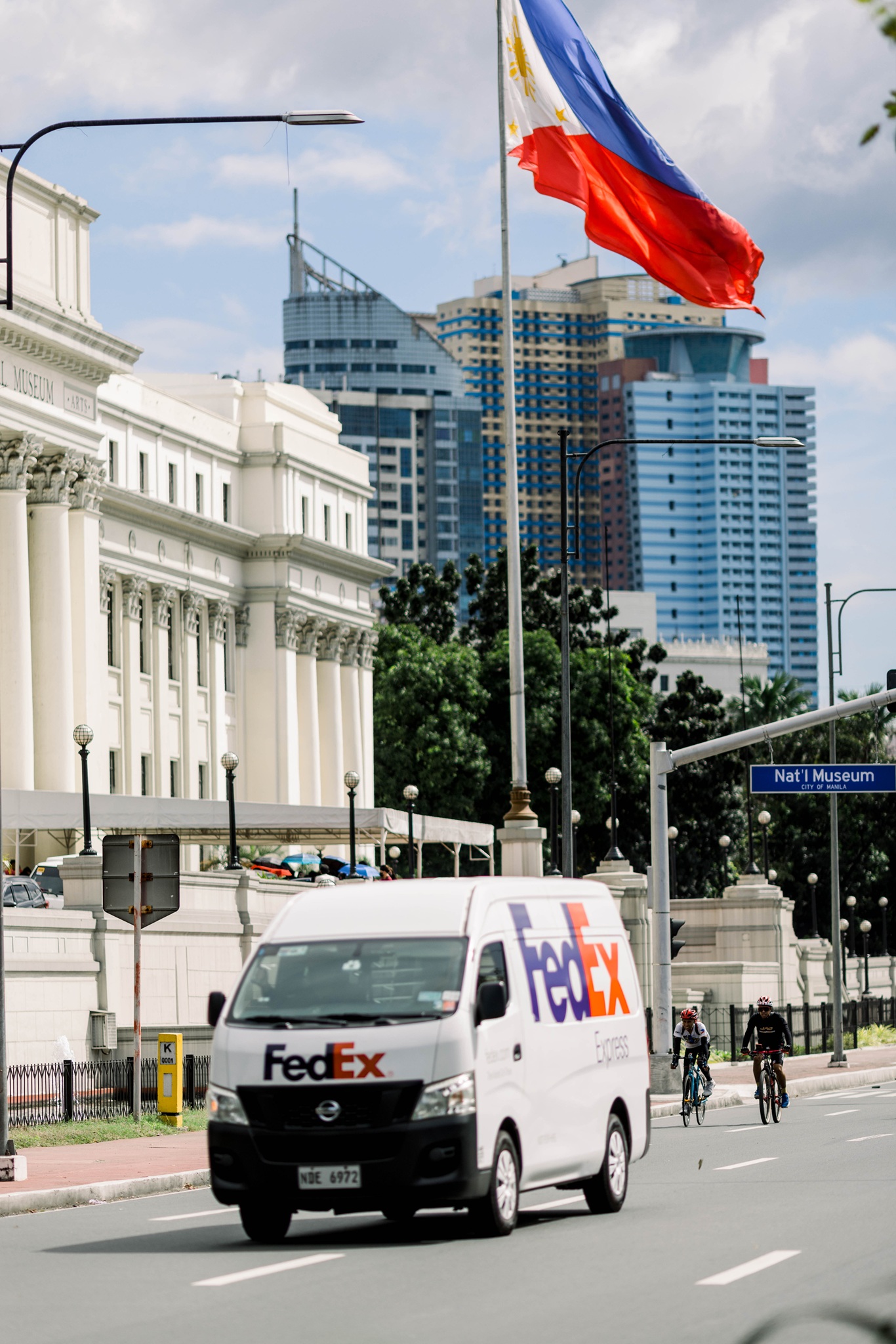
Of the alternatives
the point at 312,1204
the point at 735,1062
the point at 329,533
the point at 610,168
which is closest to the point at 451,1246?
the point at 312,1204

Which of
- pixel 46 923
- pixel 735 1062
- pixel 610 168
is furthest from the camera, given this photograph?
pixel 735 1062

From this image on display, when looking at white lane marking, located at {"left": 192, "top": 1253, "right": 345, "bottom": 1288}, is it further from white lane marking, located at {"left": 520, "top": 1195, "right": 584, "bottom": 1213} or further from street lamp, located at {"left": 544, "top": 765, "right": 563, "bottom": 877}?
street lamp, located at {"left": 544, "top": 765, "right": 563, "bottom": 877}

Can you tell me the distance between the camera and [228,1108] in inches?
551

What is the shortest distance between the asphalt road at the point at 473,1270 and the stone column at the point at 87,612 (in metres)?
43.0

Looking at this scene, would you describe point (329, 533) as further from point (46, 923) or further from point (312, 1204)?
point (312, 1204)

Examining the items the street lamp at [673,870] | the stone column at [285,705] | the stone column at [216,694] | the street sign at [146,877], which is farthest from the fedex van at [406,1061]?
the street lamp at [673,870]

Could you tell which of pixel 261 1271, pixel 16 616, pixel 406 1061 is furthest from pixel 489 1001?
pixel 16 616

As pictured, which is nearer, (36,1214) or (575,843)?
(36,1214)

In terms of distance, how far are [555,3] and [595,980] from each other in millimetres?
17466

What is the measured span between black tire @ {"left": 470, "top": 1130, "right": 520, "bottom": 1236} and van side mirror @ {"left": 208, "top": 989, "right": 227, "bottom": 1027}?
2085mm

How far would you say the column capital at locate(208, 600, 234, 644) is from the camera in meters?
81.2

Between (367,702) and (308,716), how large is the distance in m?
5.00

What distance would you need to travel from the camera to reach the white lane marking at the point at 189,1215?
17.2 metres

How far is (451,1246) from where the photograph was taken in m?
13.9
